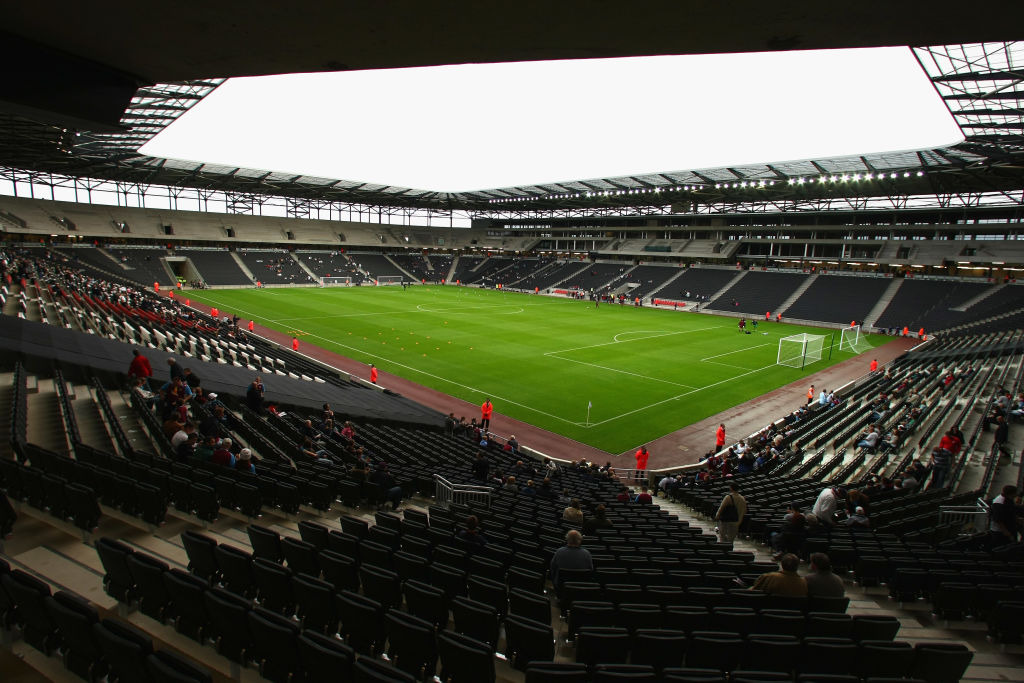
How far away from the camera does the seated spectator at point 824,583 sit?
19.3 feet

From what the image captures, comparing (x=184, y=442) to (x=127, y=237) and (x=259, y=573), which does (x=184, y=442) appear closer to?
(x=259, y=573)

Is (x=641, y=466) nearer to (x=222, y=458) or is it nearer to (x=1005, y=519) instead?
(x=1005, y=519)

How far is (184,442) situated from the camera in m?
9.31

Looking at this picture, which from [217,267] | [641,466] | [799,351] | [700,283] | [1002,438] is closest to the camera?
[1002,438]

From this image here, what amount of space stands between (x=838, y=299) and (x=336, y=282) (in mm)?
66992

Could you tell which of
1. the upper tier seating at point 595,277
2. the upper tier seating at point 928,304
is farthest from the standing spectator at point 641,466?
the upper tier seating at point 595,277

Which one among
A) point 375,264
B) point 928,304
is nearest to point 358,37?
point 928,304

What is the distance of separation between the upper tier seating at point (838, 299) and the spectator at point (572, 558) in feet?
188

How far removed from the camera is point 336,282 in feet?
256

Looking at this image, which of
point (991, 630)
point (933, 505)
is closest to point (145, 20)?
point (991, 630)

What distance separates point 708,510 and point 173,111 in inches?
1520

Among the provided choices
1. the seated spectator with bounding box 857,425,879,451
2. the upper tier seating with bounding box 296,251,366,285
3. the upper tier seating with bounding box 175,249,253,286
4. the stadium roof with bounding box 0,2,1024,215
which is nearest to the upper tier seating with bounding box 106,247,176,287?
the upper tier seating with bounding box 175,249,253,286

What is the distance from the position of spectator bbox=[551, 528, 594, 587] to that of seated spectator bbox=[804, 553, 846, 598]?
2.55 m

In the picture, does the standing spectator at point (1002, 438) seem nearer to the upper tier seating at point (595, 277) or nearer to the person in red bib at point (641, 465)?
the person in red bib at point (641, 465)
